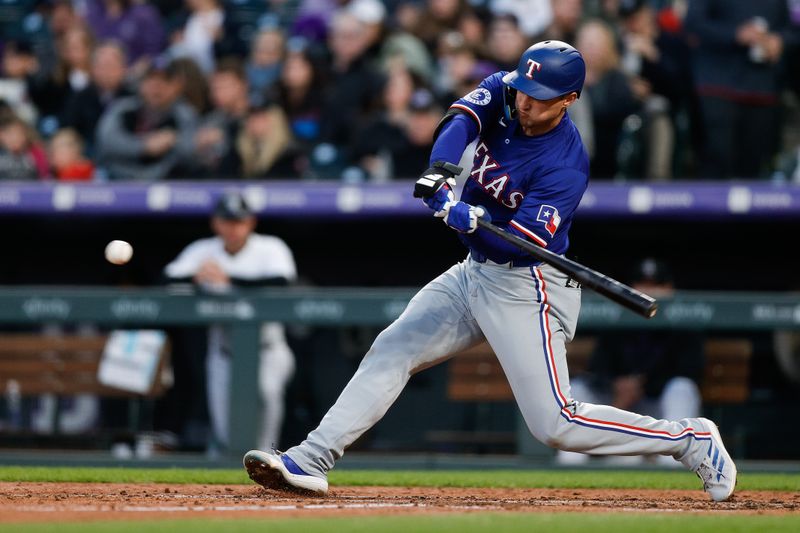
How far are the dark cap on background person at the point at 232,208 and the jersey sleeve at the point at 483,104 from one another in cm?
314

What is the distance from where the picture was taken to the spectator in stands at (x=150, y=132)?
30.1 feet

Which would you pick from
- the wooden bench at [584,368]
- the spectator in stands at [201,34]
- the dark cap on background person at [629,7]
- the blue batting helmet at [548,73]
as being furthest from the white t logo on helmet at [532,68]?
the spectator in stands at [201,34]

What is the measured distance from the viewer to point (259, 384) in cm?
775

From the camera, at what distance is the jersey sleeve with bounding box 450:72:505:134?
5.16 m

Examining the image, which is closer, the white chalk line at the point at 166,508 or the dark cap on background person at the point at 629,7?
the white chalk line at the point at 166,508

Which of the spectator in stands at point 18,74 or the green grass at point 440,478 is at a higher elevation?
the spectator in stands at point 18,74

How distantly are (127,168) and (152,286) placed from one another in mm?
871

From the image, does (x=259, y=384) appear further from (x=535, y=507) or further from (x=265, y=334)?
(x=535, y=507)

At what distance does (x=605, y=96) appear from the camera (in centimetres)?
865

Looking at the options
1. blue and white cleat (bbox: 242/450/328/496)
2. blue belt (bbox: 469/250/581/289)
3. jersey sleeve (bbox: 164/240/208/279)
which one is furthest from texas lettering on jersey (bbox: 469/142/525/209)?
jersey sleeve (bbox: 164/240/208/279)

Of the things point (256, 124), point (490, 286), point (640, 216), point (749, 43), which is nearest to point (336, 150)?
point (256, 124)

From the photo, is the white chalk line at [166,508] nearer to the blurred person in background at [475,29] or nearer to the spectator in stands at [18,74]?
the blurred person in background at [475,29]

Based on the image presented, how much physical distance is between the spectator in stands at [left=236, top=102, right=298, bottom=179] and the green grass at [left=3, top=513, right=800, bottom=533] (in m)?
4.52

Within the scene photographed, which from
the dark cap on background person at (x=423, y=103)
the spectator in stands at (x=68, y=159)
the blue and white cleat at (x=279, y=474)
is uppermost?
the dark cap on background person at (x=423, y=103)
